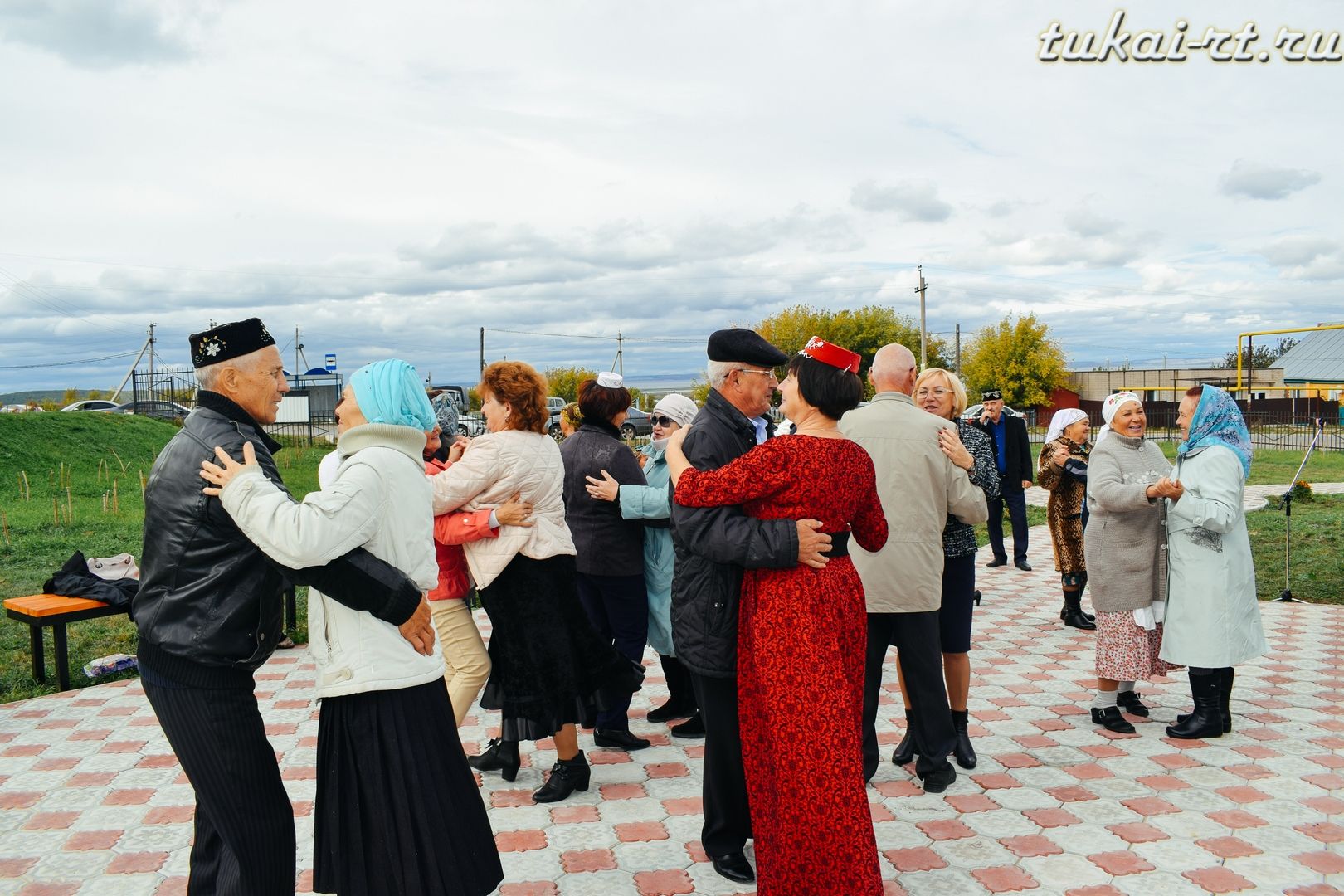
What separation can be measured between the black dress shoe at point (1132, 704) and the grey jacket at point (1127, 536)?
0.65 metres

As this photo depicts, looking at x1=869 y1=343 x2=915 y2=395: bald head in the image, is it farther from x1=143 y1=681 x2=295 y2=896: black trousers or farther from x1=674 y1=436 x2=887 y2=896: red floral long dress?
x1=143 y1=681 x2=295 y2=896: black trousers

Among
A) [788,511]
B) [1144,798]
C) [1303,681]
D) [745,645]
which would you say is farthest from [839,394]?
[1303,681]

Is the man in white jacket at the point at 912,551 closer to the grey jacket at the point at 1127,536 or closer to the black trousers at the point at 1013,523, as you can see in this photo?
the grey jacket at the point at 1127,536

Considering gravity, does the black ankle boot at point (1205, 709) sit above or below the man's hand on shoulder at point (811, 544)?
below

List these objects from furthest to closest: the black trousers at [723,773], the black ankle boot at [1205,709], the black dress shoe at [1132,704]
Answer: the black dress shoe at [1132,704], the black ankle boot at [1205,709], the black trousers at [723,773]

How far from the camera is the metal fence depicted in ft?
91.1

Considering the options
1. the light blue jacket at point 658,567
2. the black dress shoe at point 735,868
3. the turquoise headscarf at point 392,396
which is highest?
the turquoise headscarf at point 392,396

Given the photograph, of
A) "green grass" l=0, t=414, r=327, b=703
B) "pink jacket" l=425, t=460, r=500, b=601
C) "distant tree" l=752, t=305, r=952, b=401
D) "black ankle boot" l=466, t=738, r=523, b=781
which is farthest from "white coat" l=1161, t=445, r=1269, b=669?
"distant tree" l=752, t=305, r=952, b=401

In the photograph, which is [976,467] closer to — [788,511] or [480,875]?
[788,511]

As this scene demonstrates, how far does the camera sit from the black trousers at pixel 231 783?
2.57 m

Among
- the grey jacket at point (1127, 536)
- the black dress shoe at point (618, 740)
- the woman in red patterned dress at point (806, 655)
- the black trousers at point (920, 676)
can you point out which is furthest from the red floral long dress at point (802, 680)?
the grey jacket at point (1127, 536)

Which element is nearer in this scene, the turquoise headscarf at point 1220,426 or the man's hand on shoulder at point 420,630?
the man's hand on shoulder at point 420,630

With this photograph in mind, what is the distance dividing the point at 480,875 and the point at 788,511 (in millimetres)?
1407

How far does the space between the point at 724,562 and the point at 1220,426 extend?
320cm
